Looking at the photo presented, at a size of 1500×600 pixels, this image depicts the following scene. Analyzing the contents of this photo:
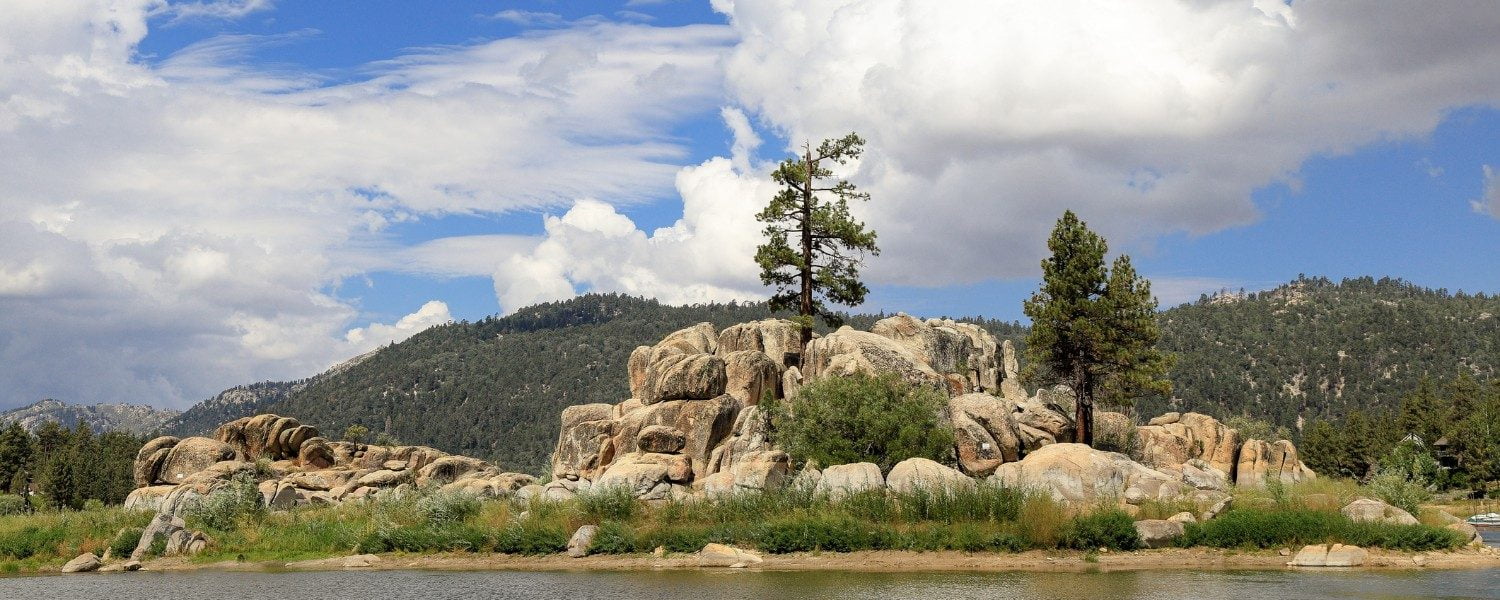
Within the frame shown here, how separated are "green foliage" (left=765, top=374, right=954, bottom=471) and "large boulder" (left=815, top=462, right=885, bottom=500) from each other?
180 inches

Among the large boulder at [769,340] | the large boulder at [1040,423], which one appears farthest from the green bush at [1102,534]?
the large boulder at [769,340]

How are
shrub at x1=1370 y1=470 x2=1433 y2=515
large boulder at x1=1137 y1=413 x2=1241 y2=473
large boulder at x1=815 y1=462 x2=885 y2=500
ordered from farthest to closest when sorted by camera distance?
large boulder at x1=1137 y1=413 x2=1241 y2=473, large boulder at x1=815 y1=462 x2=885 y2=500, shrub at x1=1370 y1=470 x2=1433 y2=515

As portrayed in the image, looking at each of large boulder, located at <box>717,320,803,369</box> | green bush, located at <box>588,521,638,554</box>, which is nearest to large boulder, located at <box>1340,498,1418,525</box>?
A: green bush, located at <box>588,521,638,554</box>

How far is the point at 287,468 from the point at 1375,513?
7667 cm

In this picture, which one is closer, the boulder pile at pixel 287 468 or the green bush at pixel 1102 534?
the green bush at pixel 1102 534

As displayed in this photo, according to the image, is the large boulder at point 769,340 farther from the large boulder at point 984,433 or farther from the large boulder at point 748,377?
the large boulder at point 984,433

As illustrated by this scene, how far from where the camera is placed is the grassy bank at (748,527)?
42.1m

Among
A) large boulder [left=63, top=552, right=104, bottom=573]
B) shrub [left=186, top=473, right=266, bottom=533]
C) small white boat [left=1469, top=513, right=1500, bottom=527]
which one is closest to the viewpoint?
large boulder [left=63, top=552, right=104, bottom=573]

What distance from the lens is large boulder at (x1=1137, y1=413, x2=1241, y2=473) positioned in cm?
7119

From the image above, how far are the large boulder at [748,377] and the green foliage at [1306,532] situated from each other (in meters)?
31.4

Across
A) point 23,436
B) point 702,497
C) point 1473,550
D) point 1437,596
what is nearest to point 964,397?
point 702,497

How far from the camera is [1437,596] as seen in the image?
104 feet

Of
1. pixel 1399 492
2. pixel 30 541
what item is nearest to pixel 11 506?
pixel 30 541

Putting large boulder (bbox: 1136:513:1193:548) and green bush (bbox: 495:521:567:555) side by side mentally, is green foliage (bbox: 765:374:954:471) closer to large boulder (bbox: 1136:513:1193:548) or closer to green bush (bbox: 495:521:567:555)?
large boulder (bbox: 1136:513:1193:548)
